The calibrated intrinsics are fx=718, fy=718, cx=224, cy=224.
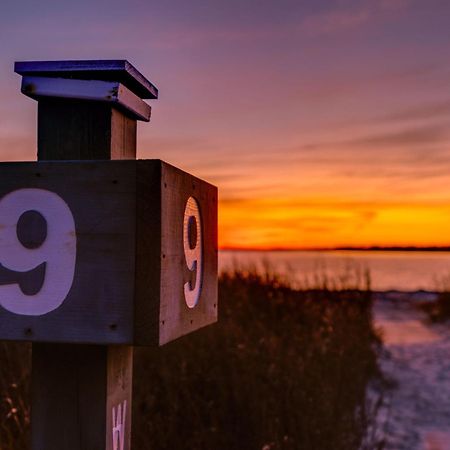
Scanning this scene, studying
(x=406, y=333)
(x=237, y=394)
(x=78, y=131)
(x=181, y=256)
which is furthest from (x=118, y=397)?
(x=406, y=333)

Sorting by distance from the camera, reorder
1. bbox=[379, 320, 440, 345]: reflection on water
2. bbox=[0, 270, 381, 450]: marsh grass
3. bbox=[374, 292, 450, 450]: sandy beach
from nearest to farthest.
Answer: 1. bbox=[0, 270, 381, 450]: marsh grass
2. bbox=[374, 292, 450, 450]: sandy beach
3. bbox=[379, 320, 440, 345]: reflection on water

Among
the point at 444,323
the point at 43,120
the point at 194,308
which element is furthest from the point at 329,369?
the point at 444,323

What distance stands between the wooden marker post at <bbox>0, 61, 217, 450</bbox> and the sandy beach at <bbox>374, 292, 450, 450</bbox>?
247cm

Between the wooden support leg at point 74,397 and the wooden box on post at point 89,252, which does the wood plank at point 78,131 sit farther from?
the wooden support leg at point 74,397

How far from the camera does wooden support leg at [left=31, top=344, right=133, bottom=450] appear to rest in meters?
1.87

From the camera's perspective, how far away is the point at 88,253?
5.62ft

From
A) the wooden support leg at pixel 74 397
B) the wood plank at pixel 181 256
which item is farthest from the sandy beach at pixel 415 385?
the wooden support leg at pixel 74 397

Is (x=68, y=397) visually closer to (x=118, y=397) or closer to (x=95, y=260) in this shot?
(x=118, y=397)

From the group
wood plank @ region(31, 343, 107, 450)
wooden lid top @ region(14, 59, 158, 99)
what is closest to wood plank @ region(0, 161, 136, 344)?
wood plank @ region(31, 343, 107, 450)

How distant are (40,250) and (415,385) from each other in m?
5.27

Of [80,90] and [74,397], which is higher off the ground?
[80,90]

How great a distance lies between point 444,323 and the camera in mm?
10164

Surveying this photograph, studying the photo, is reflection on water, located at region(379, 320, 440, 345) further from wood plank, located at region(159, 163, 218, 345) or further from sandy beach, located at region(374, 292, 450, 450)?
wood plank, located at region(159, 163, 218, 345)

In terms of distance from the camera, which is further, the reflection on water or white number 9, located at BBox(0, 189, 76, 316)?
the reflection on water
